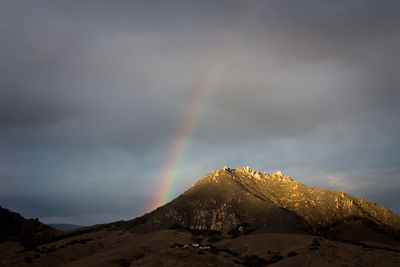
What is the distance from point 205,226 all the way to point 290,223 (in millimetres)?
43256

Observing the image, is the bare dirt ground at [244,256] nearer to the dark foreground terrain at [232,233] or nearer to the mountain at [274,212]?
the dark foreground terrain at [232,233]

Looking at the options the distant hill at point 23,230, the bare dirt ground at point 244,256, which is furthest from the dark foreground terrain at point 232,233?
the distant hill at point 23,230

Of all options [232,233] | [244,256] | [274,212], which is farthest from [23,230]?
[274,212]

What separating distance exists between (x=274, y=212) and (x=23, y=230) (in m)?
131

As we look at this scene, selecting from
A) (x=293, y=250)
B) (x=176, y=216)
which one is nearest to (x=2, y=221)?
(x=176, y=216)

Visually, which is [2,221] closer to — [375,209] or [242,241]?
[242,241]

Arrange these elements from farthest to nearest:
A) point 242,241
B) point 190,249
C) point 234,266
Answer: point 242,241 → point 190,249 → point 234,266

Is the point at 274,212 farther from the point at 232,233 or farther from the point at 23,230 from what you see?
the point at 23,230

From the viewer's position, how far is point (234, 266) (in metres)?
55.0

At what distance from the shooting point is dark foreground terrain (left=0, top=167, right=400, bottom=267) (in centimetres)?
6100

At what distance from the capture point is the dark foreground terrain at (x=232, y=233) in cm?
6100

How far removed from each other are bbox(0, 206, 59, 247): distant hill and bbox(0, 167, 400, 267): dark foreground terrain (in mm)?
442

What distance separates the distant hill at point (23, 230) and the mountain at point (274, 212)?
49291mm

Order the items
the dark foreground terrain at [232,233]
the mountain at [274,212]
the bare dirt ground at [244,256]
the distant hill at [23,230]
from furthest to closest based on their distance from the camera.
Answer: the mountain at [274,212] < the distant hill at [23,230] < the dark foreground terrain at [232,233] < the bare dirt ground at [244,256]
